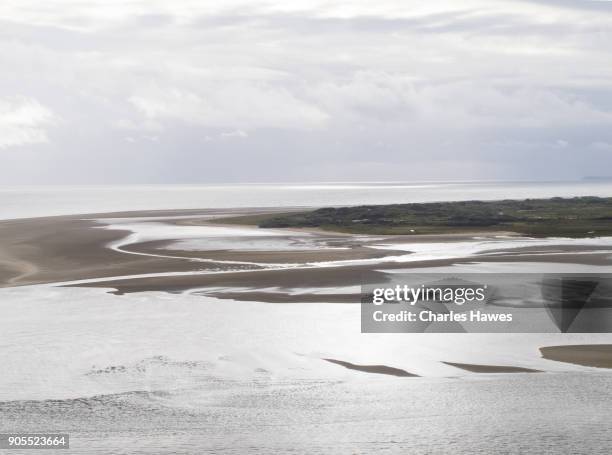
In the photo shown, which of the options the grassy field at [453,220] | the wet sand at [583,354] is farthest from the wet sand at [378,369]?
the grassy field at [453,220]

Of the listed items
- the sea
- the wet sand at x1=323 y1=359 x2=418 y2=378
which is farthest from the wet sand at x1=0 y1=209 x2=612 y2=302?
the wet sand at x1=323 y1=359 x2=418 y2=378

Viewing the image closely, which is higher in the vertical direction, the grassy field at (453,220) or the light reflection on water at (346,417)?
the grassy field at (453,220)

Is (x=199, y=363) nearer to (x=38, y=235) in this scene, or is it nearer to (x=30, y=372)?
(x=30, y=372)

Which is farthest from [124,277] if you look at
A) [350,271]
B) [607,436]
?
[607,436]

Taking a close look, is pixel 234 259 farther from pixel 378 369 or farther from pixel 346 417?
pixel 346 417

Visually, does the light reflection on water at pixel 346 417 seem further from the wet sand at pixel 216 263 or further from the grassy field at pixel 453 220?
the grassy field at pixel 453 220

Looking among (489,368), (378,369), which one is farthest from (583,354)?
(378,369)
